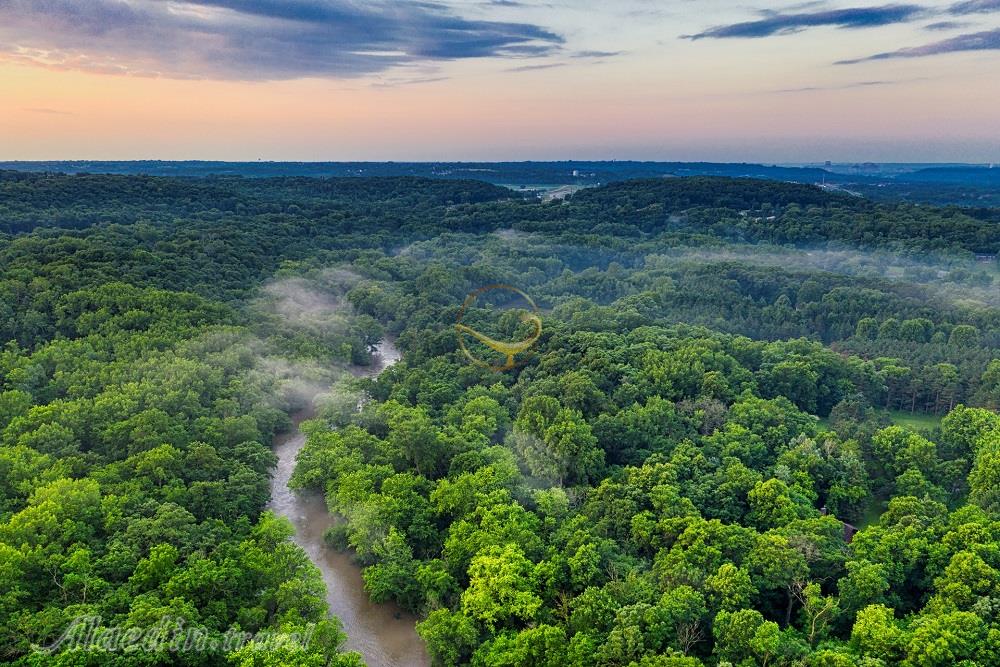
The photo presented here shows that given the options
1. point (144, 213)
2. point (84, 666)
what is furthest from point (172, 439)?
point (144, 213)

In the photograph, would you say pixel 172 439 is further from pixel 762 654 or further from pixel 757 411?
pixel 757 411
